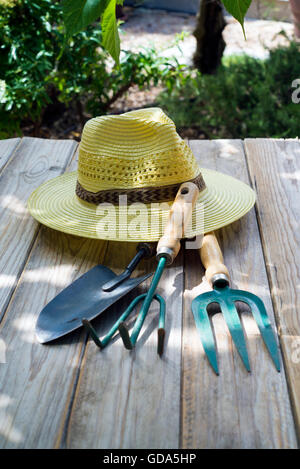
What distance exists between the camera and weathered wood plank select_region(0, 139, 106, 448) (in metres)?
0.90

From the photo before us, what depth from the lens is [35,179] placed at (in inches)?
72.4

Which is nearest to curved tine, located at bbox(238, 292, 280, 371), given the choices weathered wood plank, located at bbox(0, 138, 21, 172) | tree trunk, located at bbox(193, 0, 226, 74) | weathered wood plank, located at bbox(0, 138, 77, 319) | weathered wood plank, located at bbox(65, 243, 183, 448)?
weathered wood plank, located at bbox(65, 243, 183, 448)

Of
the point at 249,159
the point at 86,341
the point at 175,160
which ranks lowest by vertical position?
the point at 249,159

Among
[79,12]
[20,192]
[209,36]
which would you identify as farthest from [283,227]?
[209,36]

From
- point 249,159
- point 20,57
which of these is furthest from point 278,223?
point 20,57

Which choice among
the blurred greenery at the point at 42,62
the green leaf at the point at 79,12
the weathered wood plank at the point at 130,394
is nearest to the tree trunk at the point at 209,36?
the blurred greenery at the point at 42,62

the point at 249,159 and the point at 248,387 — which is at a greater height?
the point at 248,387

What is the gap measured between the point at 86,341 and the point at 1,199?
80cm

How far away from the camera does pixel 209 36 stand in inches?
155

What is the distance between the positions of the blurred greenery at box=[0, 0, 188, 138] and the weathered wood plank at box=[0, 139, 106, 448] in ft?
5.31

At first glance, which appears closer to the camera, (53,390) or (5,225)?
(53,390)
